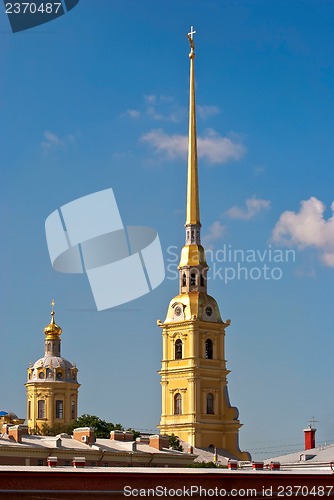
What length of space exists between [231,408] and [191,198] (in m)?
16.3

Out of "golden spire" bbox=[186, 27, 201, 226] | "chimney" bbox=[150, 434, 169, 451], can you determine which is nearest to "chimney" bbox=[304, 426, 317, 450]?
"chimney" bbox=[150, 434, 169, 451]

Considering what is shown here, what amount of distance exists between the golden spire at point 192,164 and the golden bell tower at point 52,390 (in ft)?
52.7

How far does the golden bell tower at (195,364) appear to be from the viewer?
8131 cm

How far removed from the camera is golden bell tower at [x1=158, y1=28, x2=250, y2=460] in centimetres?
8131

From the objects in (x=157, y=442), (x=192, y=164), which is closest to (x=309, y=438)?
(x=157, y=442)

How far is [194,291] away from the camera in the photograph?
8388cm

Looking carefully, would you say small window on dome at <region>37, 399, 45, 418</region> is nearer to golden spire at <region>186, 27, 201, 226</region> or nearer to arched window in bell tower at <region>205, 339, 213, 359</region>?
arched window in bell tower at <region>205, 339, 213, 359</region>

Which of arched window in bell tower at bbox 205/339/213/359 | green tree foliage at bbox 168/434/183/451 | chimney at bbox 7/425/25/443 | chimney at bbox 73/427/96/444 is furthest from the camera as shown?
arched window in bell tower at bbox 205/339/213/359

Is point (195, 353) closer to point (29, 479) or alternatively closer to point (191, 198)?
point (191, 198)

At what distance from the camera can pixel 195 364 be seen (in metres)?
82.2

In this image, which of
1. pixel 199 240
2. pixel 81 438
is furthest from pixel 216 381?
pixel 81 438

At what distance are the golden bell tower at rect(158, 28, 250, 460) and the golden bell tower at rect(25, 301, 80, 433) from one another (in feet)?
38.3

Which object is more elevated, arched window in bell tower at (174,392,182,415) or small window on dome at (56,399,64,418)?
small window on dome at (56,399,64,418)

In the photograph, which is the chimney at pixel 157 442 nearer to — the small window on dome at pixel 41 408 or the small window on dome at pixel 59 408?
the small window on dome at pixel 59 408
